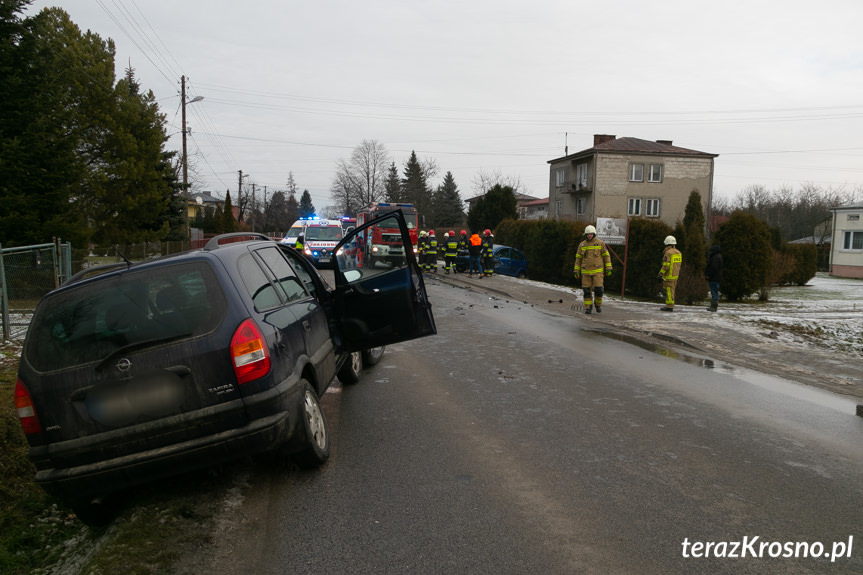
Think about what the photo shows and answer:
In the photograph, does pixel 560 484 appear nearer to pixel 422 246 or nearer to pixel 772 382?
pixel 772 382

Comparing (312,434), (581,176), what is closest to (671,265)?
(312,434)

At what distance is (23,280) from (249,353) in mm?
9224

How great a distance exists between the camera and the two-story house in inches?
2216

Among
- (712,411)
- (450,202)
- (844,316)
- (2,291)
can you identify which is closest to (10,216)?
(2,291)

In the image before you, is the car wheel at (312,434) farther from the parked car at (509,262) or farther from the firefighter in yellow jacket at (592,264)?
the parked car at (509,262)

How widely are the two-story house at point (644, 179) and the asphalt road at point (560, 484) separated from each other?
167ft

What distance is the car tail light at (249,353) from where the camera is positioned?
4066 mm

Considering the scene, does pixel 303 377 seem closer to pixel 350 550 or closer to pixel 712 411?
pixel 350 550

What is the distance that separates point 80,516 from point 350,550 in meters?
2.00

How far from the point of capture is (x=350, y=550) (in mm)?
3574

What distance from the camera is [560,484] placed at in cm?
449

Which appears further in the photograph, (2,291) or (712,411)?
(2,291)

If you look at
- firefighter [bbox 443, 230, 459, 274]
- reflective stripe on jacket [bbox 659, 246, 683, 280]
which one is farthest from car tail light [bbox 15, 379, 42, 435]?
firefighter [bbox 443, 230, 459, 274]

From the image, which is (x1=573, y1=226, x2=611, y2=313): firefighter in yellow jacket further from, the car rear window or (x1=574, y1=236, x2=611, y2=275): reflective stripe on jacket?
the car rear window
